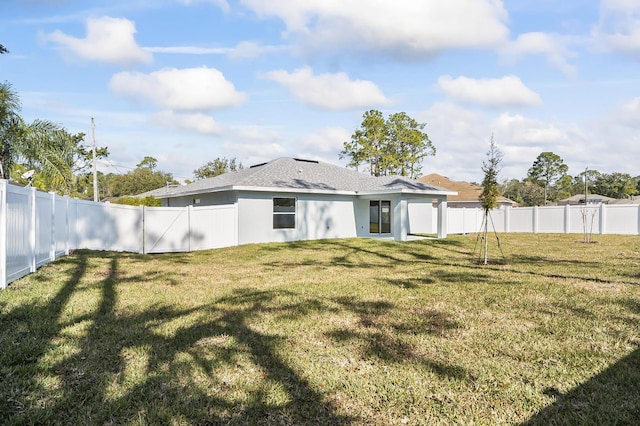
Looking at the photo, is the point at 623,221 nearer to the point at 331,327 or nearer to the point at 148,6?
the point at 331,327

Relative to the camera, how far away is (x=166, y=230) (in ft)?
49.2

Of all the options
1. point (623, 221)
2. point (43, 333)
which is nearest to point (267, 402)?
point (43, 333)

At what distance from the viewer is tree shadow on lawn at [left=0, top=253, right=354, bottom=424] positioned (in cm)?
289

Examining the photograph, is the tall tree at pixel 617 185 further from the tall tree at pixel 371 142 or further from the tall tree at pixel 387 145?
the tall tree at pixel 371 142

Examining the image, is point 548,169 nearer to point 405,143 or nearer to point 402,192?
point 405,143

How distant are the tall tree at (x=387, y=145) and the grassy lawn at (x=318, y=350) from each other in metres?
32.1

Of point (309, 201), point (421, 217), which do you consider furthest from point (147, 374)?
point (421, 217)

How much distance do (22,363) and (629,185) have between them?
87.2 meters

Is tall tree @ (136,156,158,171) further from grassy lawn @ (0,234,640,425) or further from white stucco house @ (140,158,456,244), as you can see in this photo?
grassy lawn @ (0,234,640,425)

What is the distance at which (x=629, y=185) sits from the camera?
227ft

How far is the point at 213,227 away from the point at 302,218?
4.38 meters

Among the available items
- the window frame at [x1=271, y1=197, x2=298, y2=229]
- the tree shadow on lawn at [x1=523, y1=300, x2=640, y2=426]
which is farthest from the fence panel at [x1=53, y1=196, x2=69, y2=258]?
the tree shadow on lawn at [x1=523, y1=300, x2=640, y2=426]

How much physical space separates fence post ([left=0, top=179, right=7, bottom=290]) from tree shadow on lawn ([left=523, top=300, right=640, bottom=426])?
693cm

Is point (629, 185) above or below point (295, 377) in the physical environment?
above
